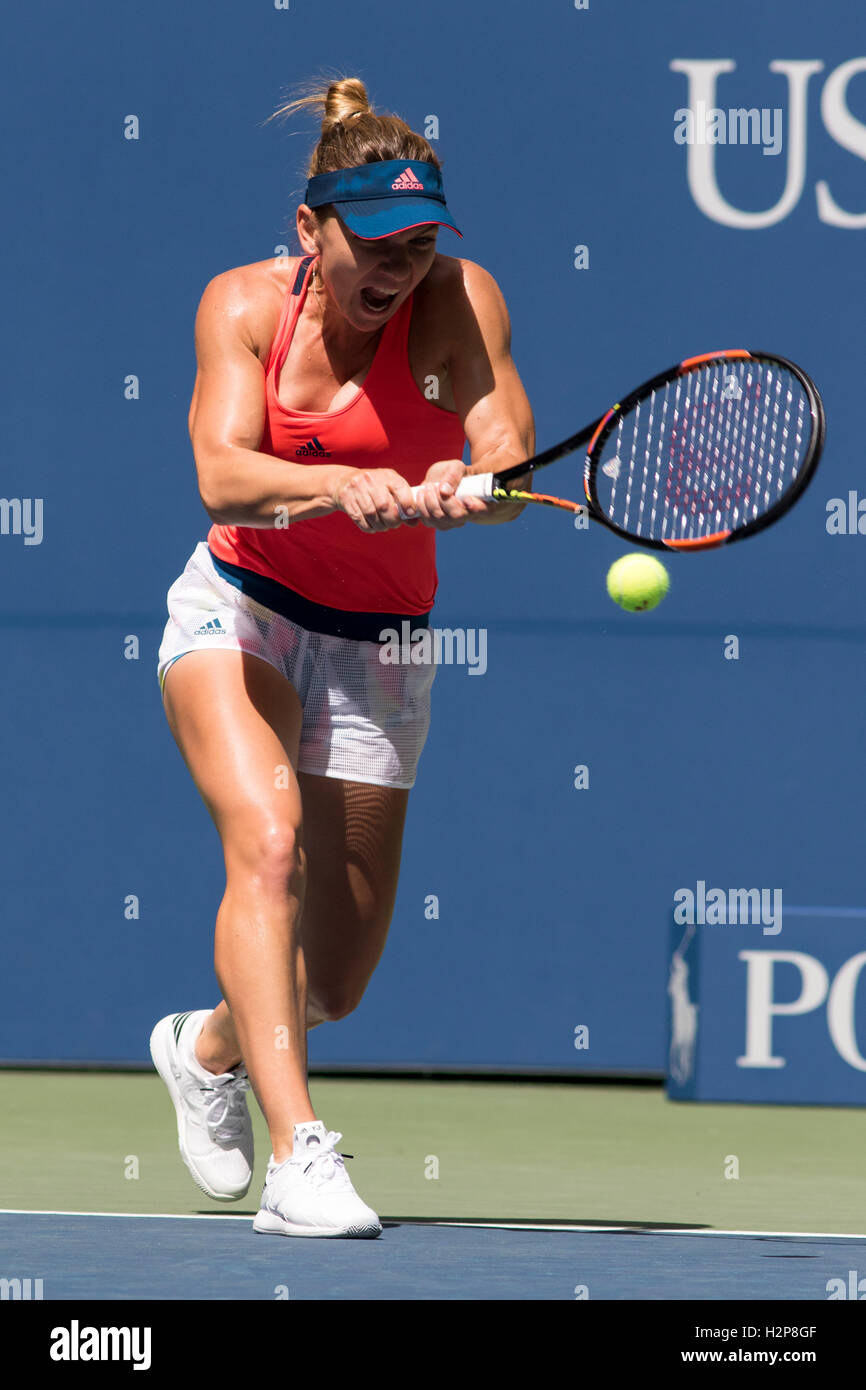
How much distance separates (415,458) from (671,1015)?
2.65 meters

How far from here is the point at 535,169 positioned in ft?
19.6

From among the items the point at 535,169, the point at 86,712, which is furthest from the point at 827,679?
the point at 86,712

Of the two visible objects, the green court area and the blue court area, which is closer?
the blue court area

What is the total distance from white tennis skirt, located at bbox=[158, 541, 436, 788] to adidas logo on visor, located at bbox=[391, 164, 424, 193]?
0.70m

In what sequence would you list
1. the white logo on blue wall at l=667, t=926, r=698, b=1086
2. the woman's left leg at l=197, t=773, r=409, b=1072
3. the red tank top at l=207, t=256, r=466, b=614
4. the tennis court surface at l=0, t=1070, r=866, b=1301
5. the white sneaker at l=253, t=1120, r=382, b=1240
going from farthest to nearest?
the white logo on blue wall at l=667, t=926, r=698, b=1086, the woman's left leg at l=197, t=773, r=409, b=1072, the red tank top at l=207, t=256, r=466, b=614, the white sneaker at l=253, t=1120, r=382, b=1240, the tennis court surface at l=0, t=1070, r=866, b=1301

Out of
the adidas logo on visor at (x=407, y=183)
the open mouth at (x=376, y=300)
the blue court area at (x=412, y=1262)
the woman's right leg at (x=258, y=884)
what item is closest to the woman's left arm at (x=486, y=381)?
the open mouth at (x=376, y=300)

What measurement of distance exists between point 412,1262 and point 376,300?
1.44 metres

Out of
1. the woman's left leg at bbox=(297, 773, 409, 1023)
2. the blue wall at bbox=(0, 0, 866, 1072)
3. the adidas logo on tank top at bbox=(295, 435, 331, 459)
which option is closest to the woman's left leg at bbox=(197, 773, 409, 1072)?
the woman's left leg at bbox=(297, 773, 409, 1023)

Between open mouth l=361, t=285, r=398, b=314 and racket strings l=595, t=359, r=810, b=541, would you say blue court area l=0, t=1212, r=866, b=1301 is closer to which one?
racket strings l=595, t=359, r=810, b=541

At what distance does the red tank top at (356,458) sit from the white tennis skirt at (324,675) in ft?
0.21

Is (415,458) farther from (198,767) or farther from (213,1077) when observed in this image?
(213,1077)

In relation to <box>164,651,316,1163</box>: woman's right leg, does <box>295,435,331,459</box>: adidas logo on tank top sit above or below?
above

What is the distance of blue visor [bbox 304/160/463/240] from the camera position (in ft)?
10.5

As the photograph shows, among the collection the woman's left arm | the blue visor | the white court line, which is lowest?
the white court line
